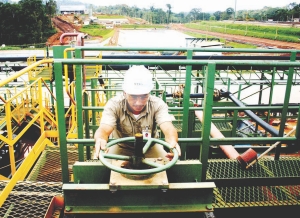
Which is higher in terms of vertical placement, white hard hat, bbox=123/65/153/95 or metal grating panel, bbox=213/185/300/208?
white hard hat, bbox=123/65/153/95

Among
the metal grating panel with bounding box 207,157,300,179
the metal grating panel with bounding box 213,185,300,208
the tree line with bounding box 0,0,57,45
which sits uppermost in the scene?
the tree line with bounding box 0,0,57,45

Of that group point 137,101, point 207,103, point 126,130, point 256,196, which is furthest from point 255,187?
point 137,101

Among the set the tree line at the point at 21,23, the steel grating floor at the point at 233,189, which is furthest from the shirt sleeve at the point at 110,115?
the tree line at the point at 21,23

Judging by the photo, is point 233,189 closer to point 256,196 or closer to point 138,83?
point 256,196

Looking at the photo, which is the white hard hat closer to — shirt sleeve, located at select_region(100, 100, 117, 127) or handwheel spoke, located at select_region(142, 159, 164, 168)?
shirt sleeve, located at select_region(100, 100, 117, 127)

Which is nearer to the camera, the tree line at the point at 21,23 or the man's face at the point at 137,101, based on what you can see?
the man's face at the point at 137,101

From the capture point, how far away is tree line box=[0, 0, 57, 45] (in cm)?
5188

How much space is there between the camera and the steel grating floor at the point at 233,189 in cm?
282

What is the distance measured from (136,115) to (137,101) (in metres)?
0.24

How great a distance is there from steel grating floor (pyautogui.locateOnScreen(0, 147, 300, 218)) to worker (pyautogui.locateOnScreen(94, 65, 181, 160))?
874 millimetres

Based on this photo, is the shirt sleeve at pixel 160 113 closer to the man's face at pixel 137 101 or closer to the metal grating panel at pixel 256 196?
the man's face at pixel 137 101

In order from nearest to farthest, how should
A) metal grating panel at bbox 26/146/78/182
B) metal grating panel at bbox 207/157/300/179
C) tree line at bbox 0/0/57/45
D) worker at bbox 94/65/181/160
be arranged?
worker at bbox 94/65/181/160 → metal grating panel at bbox 207/157/300/179 → metal grating panel at bbox 26/146/78/182 → tree line at bbox 0/0/57/45

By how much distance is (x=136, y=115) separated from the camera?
2871mm

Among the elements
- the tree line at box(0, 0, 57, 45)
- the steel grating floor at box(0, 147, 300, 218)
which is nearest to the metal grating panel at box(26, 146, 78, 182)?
the steel grating floor at box(0, 147, 300, 218)
